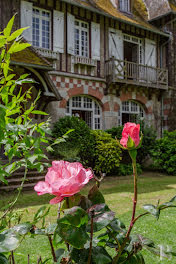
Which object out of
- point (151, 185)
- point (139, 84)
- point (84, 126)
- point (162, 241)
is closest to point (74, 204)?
point (162, 241)

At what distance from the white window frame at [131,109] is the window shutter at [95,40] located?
9.27 ft

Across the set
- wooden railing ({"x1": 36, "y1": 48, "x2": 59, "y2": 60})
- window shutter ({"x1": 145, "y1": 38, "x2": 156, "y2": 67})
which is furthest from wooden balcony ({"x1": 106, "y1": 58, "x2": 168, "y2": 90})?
wooden railing ({"x1": 36, "y1": 48, "x2": 59, "y2": 60})

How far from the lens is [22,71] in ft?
29.4

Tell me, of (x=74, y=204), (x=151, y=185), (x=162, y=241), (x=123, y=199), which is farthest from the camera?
(x=151, y=185)

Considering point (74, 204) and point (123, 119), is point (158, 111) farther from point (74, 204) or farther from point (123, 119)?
point (74, 204)

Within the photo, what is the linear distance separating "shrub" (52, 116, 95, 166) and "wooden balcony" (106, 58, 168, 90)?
3115mm

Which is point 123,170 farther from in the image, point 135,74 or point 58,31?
point 58,31

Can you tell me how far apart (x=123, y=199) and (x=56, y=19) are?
8.02 m

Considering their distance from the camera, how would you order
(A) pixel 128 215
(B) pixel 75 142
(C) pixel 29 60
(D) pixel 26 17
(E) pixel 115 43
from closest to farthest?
(A) pixel 128 215
(C) pixel 29 60
(B) pixel 75 142
(D) pixel 26 17
(E) pixel 115 43

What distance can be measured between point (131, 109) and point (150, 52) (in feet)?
10.5

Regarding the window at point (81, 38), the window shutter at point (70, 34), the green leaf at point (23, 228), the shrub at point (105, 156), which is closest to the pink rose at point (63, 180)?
the green leaf at point (23, 228)

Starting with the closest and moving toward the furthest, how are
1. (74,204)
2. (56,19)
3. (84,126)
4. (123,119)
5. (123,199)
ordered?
(74,204)
(123,199)
(84,126)
(56,19)
(123,119)

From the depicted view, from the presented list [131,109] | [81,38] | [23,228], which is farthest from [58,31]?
[23,228]

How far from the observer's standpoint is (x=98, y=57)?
12.4 metres
